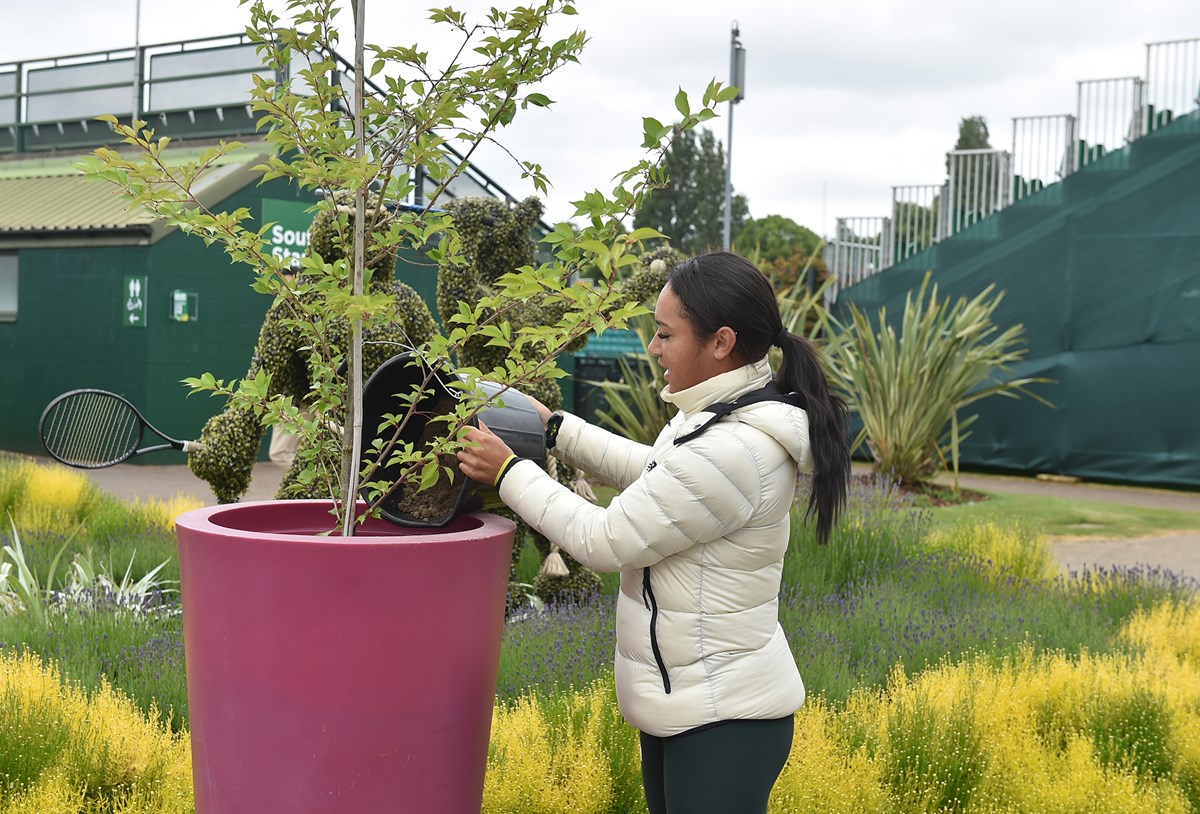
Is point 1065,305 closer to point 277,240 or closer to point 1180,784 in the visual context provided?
point 277,240

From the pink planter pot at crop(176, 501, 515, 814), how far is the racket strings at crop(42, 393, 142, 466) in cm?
241

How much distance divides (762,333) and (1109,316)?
12602 mm

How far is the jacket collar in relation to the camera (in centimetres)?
217

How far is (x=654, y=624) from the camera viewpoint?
6.98 feet

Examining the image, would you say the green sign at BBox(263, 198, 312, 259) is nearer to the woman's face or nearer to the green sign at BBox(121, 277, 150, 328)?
the green sign at BBox(121, 277, 150, 328)

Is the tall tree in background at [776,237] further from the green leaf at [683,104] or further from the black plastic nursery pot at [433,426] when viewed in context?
the green leaf at [683,104]

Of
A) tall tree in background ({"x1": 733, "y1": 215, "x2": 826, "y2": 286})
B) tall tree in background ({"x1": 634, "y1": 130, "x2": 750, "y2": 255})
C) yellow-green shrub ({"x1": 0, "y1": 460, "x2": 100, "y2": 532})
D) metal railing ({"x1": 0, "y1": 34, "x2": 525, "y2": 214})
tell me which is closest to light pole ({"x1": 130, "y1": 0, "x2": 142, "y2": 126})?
metal railing ({"x1": 0, "y1": 34, "x2": 525, "y2": 214})

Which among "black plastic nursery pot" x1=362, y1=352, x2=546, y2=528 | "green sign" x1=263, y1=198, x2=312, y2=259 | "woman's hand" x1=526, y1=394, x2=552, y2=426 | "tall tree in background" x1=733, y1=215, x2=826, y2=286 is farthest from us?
"tall tree in background" x1=733, y1=215, x2=826, y2=286

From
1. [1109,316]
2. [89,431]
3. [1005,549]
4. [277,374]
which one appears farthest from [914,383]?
[89,431]

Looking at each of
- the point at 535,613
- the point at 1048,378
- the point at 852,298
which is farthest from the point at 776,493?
Result: the point at 852,298

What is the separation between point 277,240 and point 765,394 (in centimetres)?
1164

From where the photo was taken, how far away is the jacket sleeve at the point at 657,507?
2027 mm

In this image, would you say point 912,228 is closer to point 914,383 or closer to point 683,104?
point 914,383

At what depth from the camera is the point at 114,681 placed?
3.84 metres
